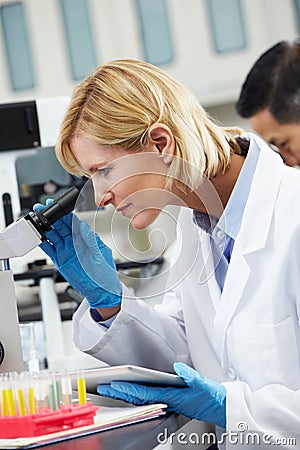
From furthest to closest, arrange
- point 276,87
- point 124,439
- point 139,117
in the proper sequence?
point 276,87 → point 139,117 → point 124,439

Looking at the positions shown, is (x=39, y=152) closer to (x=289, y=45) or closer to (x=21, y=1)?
(x=289, y=45)

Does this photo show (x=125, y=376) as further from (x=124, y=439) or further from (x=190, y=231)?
(x=190, y=231)

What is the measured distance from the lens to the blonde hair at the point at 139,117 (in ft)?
5.52

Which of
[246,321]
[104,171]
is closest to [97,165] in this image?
[104,171]

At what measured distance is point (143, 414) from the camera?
1347 millimetres

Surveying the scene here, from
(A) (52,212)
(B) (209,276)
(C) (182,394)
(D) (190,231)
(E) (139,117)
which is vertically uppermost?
(E) (139,117)

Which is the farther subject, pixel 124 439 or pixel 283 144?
pixel 283 144

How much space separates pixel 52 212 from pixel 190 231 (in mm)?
451

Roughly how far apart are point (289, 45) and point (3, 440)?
2155 millimetres

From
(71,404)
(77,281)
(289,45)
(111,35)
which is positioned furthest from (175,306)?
(111,35)

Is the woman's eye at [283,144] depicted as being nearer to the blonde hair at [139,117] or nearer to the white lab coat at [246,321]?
the white lab coat at [246,321]

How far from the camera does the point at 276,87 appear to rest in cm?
288

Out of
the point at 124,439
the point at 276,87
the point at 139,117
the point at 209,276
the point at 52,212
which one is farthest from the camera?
the point at 276,87

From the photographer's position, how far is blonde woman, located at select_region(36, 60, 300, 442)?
1.67 m
